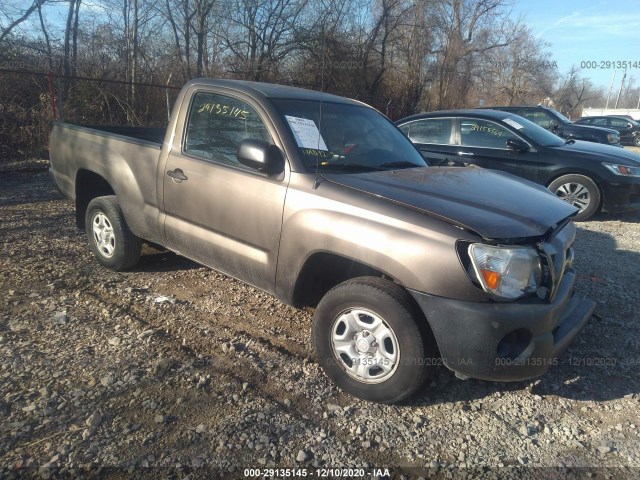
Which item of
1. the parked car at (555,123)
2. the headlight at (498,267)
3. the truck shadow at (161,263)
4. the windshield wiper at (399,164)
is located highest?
the parked car at (555,123)

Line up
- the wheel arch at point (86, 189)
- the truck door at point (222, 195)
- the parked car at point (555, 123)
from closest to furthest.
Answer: the truck door at point (222, 195)
the wheel arch at point (86, 189)
the parked car at point (555, 123)

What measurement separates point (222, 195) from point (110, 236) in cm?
177

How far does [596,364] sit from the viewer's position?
11.1 feet

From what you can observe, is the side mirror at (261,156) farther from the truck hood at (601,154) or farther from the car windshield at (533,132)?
A: the truck hood at (601,154)

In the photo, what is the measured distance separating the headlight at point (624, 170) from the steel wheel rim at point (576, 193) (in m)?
0.44

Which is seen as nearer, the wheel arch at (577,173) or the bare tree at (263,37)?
the wheel arch at (577,173)

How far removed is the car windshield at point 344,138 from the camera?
10.9ft

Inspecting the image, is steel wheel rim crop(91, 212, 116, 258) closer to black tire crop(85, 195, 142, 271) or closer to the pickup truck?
black tire crop(85, 195, 142, 271)

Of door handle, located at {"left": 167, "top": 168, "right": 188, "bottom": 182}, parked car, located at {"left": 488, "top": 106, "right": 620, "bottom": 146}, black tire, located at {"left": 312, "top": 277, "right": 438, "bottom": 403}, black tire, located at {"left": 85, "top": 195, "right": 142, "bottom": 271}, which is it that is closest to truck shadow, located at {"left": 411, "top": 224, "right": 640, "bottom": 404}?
black tire, located at {"left": 312, "top": 277, "right": 438, "bottom": 403}

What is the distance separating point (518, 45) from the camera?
38.5m

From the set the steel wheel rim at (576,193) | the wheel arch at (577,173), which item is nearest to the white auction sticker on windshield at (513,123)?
the wheel arch at (577,173)

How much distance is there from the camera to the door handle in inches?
147

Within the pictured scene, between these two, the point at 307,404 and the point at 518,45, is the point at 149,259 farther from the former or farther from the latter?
the point at 518,45

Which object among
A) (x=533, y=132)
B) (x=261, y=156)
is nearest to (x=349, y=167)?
(x=261, y=156)
